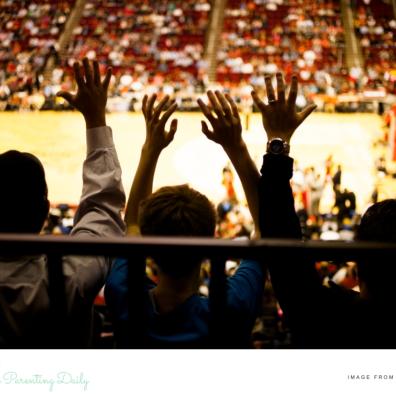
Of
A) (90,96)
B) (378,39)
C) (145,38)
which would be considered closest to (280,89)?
(90,96)

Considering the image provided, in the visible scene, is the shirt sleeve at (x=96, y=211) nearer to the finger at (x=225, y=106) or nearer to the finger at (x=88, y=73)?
the finger at (x=88, y=73)

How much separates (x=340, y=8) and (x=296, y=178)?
14.7 m

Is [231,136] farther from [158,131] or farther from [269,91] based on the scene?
[158,131]

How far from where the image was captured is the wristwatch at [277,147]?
142 centimetres

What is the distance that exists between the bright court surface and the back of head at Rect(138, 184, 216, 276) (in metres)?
9.99

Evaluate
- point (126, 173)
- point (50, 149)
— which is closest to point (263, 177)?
point (126, 173)

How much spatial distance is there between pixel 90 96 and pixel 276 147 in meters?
0.68

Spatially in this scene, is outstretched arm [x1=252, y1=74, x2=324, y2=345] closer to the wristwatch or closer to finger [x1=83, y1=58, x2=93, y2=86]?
the wristwatch

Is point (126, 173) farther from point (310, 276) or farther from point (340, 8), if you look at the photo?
point (340, 8)

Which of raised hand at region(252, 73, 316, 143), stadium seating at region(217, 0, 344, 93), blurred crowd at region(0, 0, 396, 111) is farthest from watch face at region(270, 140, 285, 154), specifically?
stadium seating at region(217, 0, 344, 93)

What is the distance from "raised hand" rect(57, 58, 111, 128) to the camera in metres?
1.68

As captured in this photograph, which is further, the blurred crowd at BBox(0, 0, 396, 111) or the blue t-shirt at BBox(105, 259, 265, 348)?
the blurred crowd at BBox(0, 0, 396, 111)

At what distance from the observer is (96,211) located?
1.47m

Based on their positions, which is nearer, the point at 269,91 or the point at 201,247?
the point at 201,247
